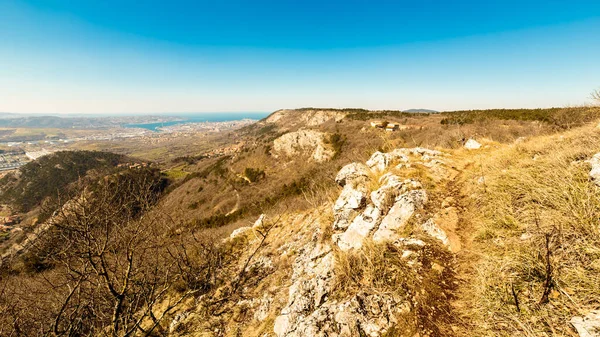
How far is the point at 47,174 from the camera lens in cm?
10581

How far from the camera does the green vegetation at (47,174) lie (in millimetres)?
90188

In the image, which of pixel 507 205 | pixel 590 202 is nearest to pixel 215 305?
pixel 507 205

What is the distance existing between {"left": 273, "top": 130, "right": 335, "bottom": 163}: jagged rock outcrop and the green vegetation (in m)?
73.4

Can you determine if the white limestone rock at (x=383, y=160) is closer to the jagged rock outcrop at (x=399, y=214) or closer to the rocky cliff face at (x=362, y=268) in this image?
the rocky cliff face at (x=362, y=268)

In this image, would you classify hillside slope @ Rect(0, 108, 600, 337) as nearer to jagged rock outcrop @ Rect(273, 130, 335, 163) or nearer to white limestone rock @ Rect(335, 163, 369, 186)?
white limestone rock @ Rect(335, 163, 369, 186)

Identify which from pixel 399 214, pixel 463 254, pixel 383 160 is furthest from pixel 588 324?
pixel 383 160

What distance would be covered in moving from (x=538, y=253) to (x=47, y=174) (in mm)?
160087

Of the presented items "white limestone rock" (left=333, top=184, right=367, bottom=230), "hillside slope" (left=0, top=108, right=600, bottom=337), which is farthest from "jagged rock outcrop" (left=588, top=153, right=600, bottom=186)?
"white limestone rock" (left=333, top=184, right=367, bottom=230)

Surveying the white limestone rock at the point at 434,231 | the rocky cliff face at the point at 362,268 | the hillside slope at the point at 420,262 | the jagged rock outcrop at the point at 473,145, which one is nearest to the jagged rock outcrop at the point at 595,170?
the hillside slope at the point at 420,262

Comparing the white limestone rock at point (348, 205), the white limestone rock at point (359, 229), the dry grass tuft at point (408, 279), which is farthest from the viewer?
the white limestone rock at point (348, 205)

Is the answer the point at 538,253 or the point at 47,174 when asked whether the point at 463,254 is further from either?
the point at 47,174

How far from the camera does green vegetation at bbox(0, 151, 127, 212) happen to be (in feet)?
296

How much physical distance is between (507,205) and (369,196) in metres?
3.59

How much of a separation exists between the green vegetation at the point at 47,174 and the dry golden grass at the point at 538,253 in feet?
365
